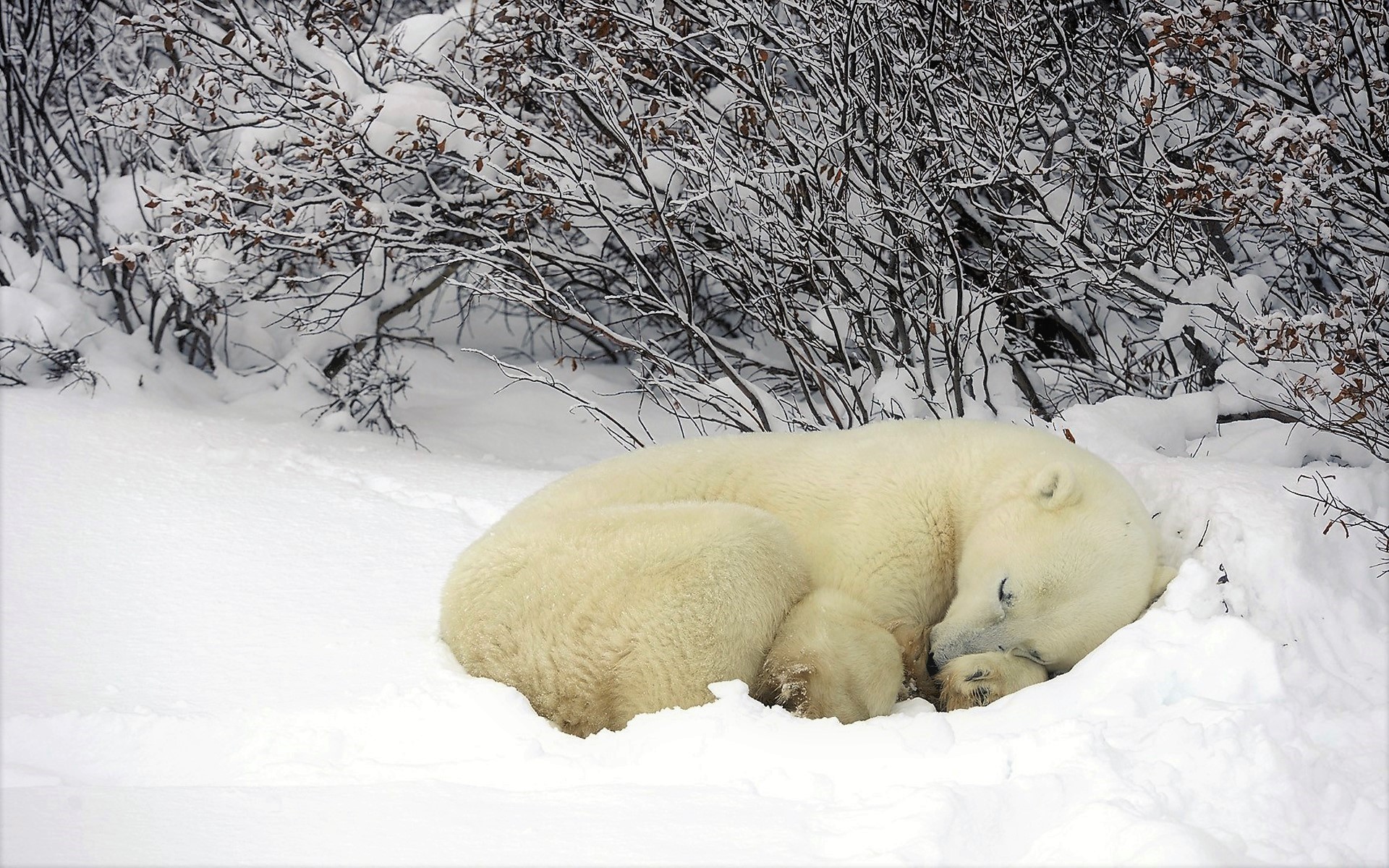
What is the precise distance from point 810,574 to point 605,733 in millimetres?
826

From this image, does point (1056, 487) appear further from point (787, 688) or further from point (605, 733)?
point (605, 733)

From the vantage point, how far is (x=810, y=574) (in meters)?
2.91

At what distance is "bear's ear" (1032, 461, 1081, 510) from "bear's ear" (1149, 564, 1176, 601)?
29cm

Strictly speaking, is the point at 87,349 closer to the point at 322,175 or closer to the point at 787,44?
the point at 322,175

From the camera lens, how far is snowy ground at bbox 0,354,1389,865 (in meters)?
1.73

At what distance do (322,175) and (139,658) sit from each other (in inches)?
139

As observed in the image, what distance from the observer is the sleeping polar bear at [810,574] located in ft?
8.09

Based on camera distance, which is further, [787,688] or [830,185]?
[830,185]

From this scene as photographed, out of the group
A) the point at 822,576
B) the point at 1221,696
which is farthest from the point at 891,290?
the point at 1221,696

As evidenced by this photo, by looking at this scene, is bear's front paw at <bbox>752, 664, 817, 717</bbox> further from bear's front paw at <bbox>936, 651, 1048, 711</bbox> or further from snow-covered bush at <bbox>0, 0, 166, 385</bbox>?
snow-covered bush at <bbox>0, 0, 166, 385</bbox>

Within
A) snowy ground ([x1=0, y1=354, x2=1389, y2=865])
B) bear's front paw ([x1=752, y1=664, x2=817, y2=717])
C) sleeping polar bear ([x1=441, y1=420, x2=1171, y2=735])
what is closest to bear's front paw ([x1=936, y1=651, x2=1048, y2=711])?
sleeping polar bear ([x1=441, y1=420, x2=1171, y2=735])

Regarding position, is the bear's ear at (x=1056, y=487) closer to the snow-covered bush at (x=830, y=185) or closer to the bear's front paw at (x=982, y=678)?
the bear's front paw at (x=982, y=678)

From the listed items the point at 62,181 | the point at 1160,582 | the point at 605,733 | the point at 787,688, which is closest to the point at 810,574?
the point at 787,688

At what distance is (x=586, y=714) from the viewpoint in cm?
243
